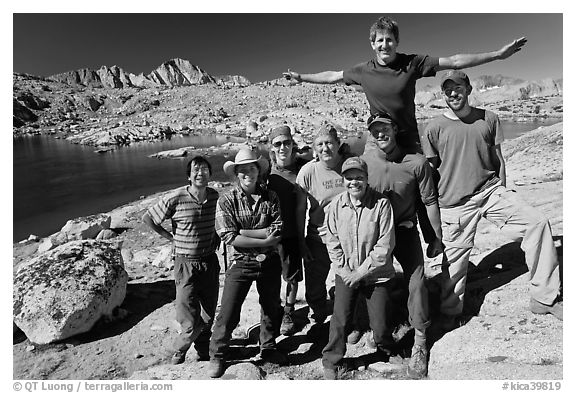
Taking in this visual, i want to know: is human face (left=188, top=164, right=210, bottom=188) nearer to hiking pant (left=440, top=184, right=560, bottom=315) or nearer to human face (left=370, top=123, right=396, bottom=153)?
human face (left=370, top=123, right=396, bottom=153)

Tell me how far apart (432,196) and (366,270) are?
122 cm

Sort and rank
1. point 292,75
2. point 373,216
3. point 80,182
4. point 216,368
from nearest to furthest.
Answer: point 373,216, point 216,368, point 292,75, point 80,182

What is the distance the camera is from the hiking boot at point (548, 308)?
4.61 metres

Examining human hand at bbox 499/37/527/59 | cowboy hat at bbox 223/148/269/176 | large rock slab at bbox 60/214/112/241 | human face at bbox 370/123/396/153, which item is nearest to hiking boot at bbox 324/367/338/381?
cowboy hat at bbox 223/148/269/176

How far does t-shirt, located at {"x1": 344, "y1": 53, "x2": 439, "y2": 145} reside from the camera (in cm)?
466

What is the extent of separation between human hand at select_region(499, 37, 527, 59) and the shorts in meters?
3.59

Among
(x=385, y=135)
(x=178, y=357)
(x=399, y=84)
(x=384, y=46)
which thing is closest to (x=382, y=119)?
(x=385, y=135)

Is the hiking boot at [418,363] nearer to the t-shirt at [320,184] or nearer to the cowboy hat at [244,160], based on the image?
the t-shirt at [320,184]

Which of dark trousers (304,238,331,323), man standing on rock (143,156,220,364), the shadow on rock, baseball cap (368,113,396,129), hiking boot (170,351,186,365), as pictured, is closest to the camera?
baseball cap (368,113,396,129)

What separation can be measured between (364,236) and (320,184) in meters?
1.10

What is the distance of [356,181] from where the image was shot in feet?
13.6

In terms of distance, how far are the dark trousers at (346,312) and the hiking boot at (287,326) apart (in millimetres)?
1068

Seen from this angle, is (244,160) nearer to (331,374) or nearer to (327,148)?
(327,148)
